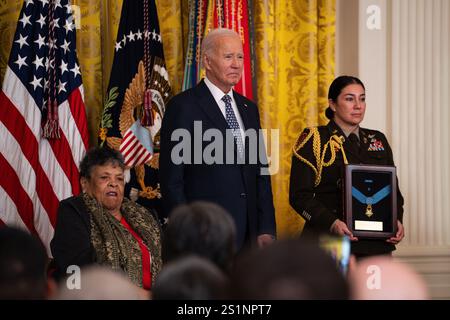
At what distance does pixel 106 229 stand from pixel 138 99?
1430mm

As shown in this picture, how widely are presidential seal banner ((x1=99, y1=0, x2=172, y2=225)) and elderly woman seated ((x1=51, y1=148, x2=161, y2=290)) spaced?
2.95 feet

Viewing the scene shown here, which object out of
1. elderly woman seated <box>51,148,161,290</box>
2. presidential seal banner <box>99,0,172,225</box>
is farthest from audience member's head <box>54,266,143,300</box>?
presidential seal banner <box>99,0,172,225</box>

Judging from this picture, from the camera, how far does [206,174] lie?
3.64 metres

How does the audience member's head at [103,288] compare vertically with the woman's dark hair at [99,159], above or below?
below

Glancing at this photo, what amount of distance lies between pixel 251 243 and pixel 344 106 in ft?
2.96

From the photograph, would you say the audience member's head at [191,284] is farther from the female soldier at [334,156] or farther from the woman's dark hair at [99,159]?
the female soldier at [334,156]

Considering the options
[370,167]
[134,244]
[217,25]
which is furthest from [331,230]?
[217,25]

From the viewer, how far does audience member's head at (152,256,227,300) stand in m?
1.09

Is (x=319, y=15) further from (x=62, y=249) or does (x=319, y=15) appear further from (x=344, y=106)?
(x=62, y=249)

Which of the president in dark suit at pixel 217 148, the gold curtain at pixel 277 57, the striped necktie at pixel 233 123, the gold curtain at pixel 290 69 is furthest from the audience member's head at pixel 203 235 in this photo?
the gold curtain at pixel 290 69

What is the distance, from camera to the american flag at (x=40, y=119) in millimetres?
4449

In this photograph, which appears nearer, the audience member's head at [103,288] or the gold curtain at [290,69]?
the audience member's head at [103,288]

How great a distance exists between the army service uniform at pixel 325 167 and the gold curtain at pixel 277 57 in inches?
40.3

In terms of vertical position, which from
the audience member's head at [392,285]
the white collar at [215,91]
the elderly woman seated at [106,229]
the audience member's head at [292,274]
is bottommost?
the elderly woman seated at [106,229]
